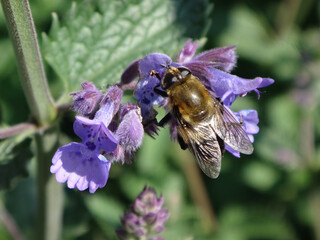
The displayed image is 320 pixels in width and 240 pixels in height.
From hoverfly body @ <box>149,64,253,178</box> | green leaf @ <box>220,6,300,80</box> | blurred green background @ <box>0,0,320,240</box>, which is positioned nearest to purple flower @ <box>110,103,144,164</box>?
hoverfly body @ <box>149,64,253,178</box>

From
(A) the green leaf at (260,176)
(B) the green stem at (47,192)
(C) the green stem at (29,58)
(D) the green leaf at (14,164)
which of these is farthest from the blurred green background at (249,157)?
(C) the green stem at (29,58)

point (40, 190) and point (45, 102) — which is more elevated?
point (45, 102)

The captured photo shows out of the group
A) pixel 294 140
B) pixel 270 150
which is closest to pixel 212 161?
pixel 270 150

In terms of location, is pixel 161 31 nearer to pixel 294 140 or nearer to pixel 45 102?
pixel 45 102

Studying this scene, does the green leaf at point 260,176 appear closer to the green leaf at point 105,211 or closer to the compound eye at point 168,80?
the green leaf at point 105,211

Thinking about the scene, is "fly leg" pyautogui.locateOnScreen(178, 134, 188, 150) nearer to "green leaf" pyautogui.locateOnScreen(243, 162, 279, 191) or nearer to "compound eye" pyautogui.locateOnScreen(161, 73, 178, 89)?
"compound eye" pyautogui.locateOnScreen(161, 73, 178, 89)

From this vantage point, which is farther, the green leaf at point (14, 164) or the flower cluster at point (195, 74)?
the green leaf at point (14, 164)
